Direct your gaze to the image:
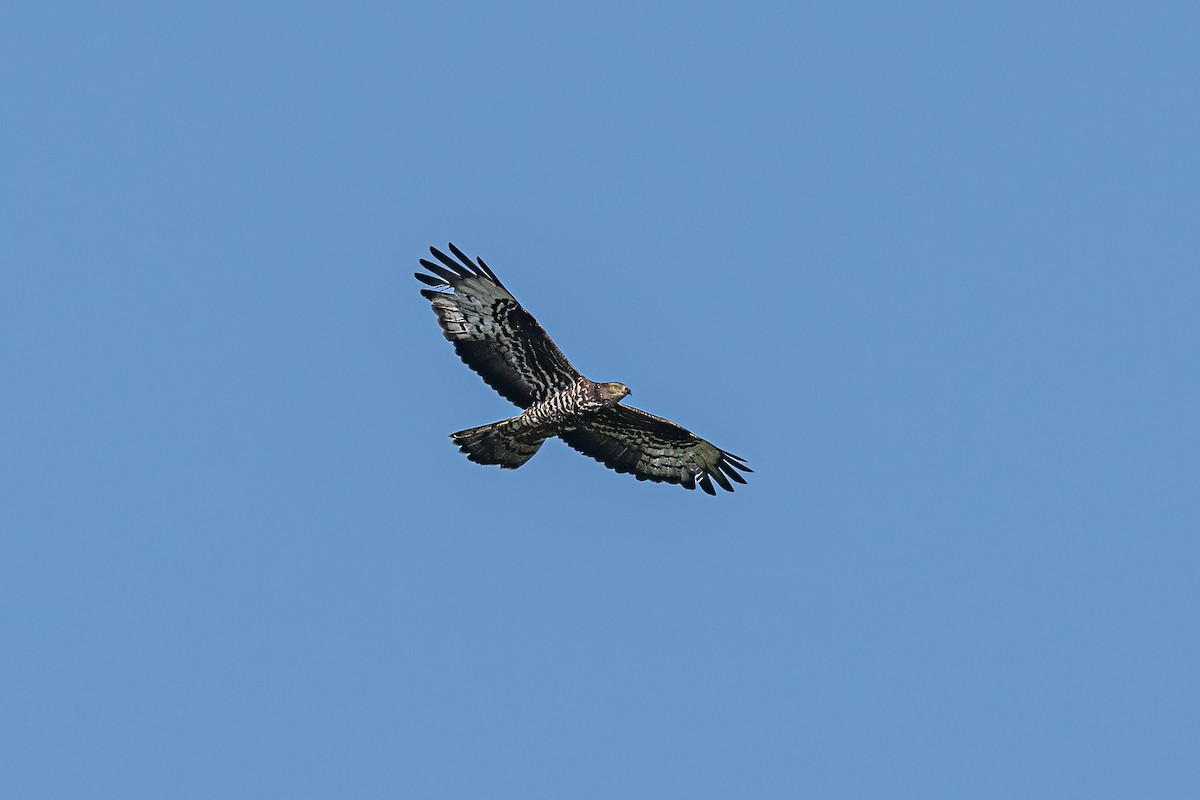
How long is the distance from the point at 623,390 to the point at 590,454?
2144 mm

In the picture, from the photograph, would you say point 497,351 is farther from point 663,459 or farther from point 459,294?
point 663,459

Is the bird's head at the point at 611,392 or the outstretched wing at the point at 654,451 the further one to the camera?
the outstretched wing at the point at 654,451

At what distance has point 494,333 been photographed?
90.7 feet

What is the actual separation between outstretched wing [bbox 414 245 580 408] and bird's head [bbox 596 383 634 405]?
450mm

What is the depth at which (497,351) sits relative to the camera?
91.2 feet

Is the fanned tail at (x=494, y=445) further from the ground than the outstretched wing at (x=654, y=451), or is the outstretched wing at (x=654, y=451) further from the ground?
the outstretched wing at (x=654, y=451)

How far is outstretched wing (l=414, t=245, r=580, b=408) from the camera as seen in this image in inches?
1077

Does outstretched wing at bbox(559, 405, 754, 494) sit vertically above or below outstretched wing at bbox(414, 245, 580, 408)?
above

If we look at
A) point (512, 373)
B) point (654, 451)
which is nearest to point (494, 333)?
point (512, 373)

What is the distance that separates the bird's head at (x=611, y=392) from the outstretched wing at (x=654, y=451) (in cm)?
92

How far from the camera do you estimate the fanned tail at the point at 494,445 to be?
91.9ft

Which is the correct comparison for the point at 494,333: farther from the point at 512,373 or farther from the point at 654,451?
the point at 654,451

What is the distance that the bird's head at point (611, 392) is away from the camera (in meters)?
27.7

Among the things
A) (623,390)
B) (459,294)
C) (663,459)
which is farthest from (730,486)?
(459,294)
